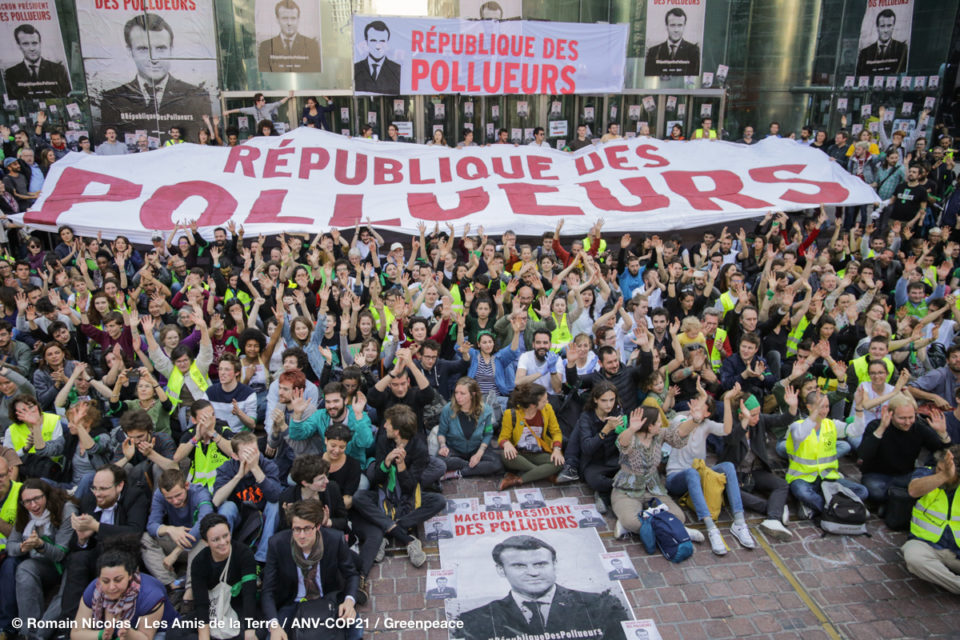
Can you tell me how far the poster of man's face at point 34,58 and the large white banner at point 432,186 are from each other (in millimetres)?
4804

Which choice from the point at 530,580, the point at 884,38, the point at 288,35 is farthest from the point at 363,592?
the point at 884,38

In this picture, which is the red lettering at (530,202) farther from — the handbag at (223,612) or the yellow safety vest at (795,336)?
the handbag at (223,612)

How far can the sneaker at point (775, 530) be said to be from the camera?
616cm

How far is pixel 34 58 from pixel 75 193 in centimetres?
625

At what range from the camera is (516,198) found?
12.4 meters

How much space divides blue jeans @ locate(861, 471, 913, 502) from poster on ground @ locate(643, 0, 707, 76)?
13.3 m

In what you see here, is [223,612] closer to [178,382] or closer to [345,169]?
[178,382]

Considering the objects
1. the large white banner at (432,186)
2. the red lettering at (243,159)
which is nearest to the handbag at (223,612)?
the large white banner at (432,186)

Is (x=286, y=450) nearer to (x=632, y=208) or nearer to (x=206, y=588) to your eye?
(x=206, y=588)

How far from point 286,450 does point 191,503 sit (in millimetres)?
967

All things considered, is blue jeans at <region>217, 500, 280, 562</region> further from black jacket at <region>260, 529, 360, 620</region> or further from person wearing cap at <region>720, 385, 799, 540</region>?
person wearing cap at <region>720, 385, 799, 540</region>

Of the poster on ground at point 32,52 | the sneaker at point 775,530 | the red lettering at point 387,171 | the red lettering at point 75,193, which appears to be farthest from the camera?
the poster on ground at point 32,52

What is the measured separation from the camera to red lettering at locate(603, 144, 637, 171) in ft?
44.0

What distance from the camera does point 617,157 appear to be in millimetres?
13672
